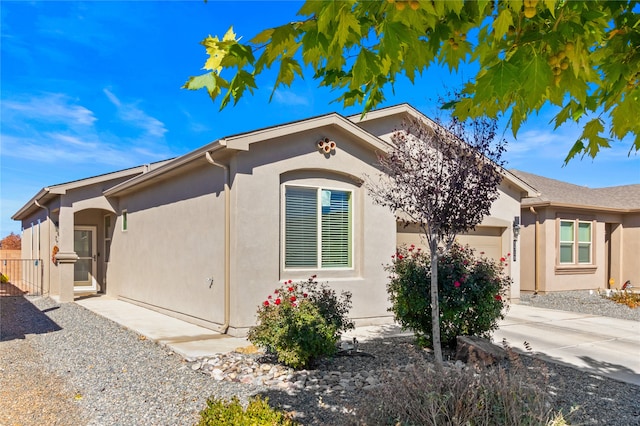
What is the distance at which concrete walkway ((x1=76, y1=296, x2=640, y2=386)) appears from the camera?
716cm

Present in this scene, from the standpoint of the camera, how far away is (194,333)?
8938 millimetres

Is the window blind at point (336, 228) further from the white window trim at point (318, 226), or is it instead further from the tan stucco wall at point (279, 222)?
the tan stucco wall at point (279, 222)

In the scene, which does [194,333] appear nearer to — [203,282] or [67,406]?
[203,282]

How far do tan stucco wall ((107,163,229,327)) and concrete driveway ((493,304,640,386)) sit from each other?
19.9 ft

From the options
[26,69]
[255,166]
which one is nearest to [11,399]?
[255,166]

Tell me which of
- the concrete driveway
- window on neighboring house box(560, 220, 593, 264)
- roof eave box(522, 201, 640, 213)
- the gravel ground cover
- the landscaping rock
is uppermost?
roof eave box(522, 201, 640, 213)

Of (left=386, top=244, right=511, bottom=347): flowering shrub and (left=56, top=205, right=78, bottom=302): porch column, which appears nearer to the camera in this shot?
(left=386, top=244, right=511, bottom=347): flowering shrub

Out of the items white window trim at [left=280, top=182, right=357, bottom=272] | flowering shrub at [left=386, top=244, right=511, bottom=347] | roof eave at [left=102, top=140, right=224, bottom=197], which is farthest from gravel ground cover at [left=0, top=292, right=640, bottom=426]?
roof eave at [left=102, top=140, right=224, bottom=197]

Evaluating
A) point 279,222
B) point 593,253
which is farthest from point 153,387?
point 593,253

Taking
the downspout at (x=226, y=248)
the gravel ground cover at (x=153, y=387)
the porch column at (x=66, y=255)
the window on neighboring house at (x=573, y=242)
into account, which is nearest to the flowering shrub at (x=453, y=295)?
the gravel ground cover at (x=153, y=387)

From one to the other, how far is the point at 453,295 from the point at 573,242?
12.1 metres

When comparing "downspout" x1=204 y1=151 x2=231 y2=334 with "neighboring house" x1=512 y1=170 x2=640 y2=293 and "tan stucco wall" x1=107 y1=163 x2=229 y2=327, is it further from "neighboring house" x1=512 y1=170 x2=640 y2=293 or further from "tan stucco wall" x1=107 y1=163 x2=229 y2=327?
"neighboring house" x1=512 y1=170 x2=640 y2=293

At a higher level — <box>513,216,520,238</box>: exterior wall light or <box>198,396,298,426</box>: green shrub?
<box>513,216,520,238</box>: exterior wall light

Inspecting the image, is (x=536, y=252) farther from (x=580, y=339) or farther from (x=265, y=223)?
(x=265, y=223)
